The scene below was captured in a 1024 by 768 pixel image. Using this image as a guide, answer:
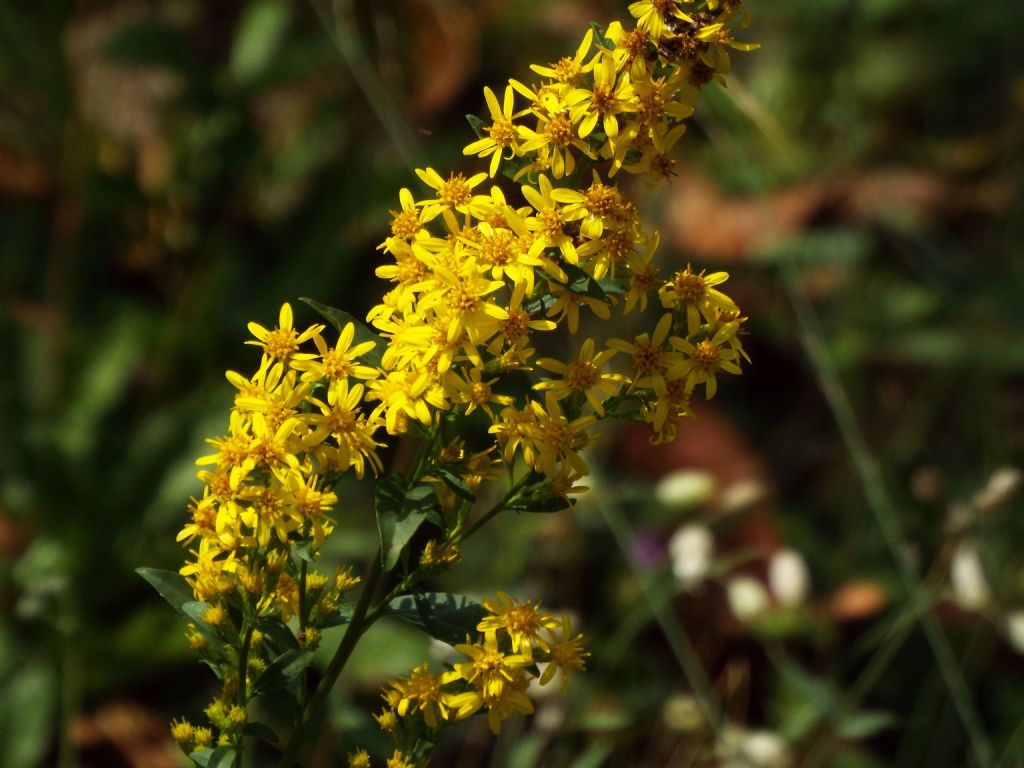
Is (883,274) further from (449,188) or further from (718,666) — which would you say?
(449,188)

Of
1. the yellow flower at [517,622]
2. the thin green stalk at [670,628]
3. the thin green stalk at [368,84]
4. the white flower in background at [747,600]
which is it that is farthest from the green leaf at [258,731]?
the thin green stalk at [368,84]

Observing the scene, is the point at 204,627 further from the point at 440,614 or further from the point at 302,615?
the point at 440,614

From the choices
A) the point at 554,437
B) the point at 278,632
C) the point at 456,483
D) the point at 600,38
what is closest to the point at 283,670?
the point at 278,632

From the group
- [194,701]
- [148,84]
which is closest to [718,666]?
[194,701]

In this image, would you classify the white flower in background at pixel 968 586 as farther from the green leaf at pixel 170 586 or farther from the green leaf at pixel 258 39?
→ the green leaf at pixel 258 39

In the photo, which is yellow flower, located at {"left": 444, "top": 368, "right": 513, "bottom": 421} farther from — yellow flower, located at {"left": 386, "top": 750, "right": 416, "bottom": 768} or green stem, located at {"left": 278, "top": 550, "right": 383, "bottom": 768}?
yellow flower, located at {"left": 386, "top": 750, "right": 416, "bottom": 768}

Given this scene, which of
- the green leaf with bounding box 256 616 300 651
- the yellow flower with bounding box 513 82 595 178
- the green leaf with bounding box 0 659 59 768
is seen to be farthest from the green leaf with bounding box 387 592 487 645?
the green leaf with bounding box 0 659 59 768

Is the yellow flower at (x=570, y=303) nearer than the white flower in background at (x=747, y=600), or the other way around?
the yellow flower at (x=570, y=303)
